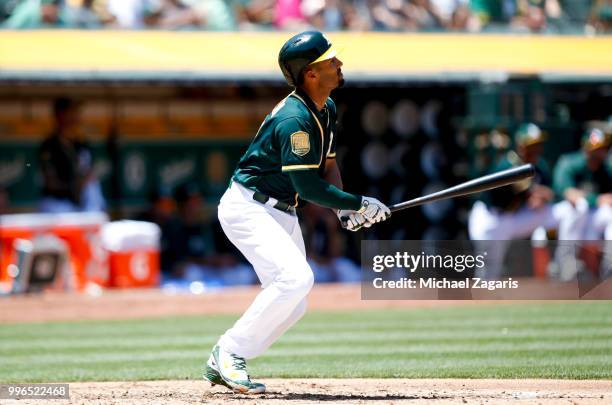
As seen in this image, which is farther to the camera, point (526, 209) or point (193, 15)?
→ point (193, 15)

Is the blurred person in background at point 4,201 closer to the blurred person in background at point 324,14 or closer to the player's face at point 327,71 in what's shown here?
the blurred person in background at point 324,14

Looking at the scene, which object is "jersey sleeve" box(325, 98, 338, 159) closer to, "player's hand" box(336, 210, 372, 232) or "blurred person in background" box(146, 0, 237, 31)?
"player's hand" box(336, 210, 372, 232)

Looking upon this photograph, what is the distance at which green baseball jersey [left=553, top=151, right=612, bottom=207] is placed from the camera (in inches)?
513

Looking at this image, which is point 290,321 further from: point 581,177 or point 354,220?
point 581,177

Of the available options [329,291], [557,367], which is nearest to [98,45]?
[329,291]

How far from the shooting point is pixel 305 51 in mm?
5934

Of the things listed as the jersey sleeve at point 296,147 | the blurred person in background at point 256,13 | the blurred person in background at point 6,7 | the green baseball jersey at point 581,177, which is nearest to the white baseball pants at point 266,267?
the jersey sleeve at point 296,147

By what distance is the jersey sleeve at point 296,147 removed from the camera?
5762mm

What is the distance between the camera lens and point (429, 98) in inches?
592

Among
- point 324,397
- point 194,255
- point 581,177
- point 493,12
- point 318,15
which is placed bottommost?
point 194,255

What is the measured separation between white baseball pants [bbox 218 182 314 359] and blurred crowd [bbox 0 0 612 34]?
770cm

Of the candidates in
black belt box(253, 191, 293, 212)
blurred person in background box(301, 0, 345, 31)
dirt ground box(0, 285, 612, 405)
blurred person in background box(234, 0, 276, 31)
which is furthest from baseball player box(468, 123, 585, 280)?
black belt box(253, 191, 293, 212)

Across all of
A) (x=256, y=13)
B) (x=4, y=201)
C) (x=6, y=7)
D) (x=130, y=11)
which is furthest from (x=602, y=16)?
(x=4, y=201)

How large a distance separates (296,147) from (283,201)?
1.31 feet
